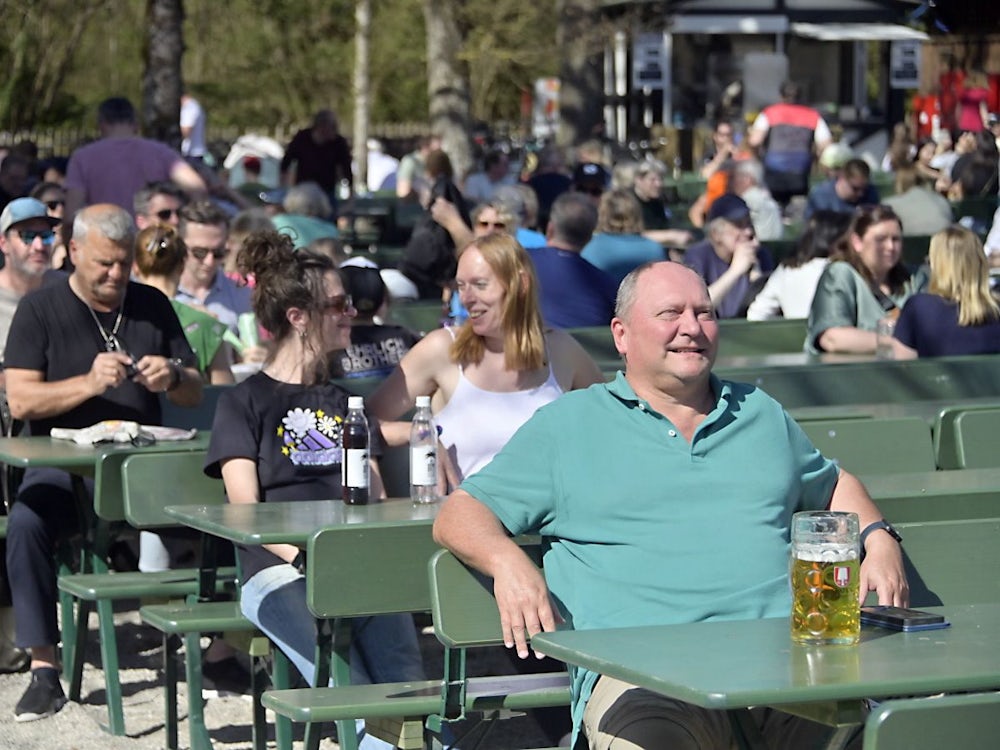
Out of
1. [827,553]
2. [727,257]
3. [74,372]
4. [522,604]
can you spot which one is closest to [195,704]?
[74,372]

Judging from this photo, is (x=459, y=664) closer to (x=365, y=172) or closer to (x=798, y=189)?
(x=798, y=189)

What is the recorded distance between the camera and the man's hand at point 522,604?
401cm

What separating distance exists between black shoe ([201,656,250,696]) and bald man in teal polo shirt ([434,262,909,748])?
101 inches

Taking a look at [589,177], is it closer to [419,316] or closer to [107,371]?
[419,316]

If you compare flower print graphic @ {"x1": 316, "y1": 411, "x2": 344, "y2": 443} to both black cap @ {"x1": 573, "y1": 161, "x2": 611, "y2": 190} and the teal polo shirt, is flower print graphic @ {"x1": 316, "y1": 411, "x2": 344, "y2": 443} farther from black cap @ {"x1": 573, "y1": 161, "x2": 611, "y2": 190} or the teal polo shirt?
black cap @ {"x1": 573, "y1": 161, "x2": 611, "y2": 190}

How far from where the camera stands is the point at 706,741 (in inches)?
151

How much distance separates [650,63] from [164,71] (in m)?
18.2

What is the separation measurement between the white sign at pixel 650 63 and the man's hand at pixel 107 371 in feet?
89.2

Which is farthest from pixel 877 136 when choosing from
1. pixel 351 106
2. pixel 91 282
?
pixel 91 282

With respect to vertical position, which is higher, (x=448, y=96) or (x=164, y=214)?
(x=448, y=96)

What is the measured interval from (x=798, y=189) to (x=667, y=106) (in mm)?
15083

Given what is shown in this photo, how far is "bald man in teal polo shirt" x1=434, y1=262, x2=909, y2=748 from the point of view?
4121 millimetres

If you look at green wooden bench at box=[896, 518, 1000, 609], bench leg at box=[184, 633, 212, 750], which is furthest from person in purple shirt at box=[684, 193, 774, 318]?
green wooden bench at box=[896, 518, 1000, 609]

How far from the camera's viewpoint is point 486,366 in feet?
19.6
